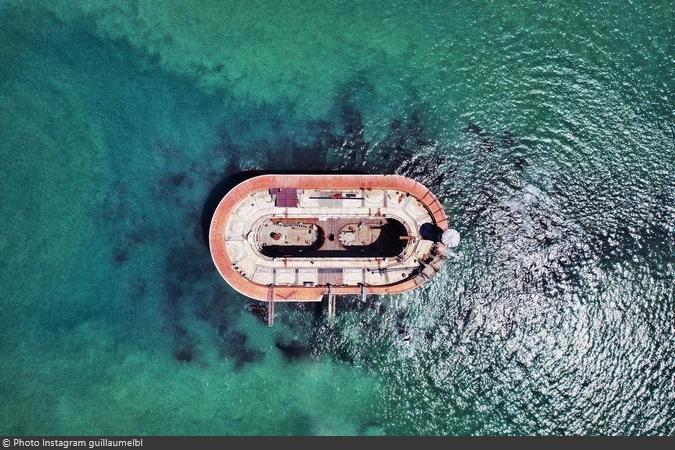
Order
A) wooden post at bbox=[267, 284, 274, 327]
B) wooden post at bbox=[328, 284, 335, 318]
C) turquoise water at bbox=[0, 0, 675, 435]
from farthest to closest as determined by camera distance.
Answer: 1. turquoise water at bbox=[0, 0, 675, 435]
2. wooden post at bbox=[328, 284, 335, 318]
3. wooden post at bbox=[267, 284, 274, 327]

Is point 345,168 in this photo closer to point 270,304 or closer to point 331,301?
point 331,301

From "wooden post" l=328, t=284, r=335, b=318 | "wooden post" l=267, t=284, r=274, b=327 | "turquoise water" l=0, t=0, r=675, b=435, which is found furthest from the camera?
"turquoise water" l=0, t=0, r=675, b=435

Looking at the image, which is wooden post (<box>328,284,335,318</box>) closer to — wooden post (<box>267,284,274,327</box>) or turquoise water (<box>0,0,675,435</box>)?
turquoise water (<box>0,0,675,435</box>)

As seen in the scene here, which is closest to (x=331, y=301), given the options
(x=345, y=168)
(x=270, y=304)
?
(x=270, y=304)

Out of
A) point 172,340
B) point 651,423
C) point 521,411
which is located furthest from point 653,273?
point 172,340

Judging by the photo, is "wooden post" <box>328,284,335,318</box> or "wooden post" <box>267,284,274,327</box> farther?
"wooden post" <box>328,284,335,318</box>

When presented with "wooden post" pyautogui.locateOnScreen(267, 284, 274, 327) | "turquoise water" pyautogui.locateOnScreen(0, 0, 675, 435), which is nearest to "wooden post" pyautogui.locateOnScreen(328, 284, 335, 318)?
"turquoise water" pyautogui.locateOnScreen(0, 0, 675, 435)

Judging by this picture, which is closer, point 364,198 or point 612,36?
point 364,198

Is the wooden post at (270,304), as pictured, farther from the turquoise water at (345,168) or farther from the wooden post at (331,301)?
the wooden post at (331,301)

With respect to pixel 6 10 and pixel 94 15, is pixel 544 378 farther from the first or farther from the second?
pixel 6 10
